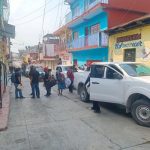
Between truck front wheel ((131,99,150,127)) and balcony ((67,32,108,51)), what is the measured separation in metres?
10.8

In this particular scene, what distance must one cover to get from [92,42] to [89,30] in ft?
10.3

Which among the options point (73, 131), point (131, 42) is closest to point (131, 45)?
point (131, 42)

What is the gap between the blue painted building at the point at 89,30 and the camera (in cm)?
1870

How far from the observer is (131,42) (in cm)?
1468

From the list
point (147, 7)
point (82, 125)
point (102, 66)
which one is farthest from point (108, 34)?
point (82, 125)

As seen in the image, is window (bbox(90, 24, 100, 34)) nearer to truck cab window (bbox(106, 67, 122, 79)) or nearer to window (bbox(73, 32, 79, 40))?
window (bbox(73, 32, 79, 40))

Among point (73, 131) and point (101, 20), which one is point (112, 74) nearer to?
point (73, 131)

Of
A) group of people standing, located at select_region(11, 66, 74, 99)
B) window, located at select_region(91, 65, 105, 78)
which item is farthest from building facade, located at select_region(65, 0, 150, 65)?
window, located at select_region(91, 65, 105, 78)

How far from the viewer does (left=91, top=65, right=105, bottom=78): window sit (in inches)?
349

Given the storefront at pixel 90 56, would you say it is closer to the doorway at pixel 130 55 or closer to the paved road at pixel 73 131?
the doorway at pixel 130 55

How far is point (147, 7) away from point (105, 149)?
18124 millimetres

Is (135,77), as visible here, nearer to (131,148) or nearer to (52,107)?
(131,148)

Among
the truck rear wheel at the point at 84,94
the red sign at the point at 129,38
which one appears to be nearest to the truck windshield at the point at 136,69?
the truck rear wheel at the point at 84,94

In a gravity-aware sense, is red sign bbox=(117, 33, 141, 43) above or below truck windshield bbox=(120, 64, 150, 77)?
above
